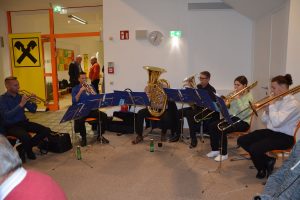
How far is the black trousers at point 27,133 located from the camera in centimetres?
390

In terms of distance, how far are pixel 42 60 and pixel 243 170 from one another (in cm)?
641

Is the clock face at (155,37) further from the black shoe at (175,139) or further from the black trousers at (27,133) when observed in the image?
the black trousers at (27,133)

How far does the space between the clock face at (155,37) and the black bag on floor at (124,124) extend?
1649mm

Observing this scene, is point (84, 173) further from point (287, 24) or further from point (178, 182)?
point (287, 24)

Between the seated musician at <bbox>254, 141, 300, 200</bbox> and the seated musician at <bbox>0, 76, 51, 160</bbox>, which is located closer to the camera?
the seated musician at <bbox>254, 141, 300, 200</bbox>

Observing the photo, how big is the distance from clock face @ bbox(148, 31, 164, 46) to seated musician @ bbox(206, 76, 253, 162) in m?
2.31

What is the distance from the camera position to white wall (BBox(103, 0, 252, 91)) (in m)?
5.77

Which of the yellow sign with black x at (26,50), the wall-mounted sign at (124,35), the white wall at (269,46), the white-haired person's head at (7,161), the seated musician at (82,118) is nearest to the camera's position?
the white-haired person's head at (7,161)

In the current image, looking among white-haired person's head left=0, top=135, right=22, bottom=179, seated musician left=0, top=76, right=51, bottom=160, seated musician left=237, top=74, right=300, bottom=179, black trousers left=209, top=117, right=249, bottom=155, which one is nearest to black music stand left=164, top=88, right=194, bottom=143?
black trousers left=209, top=117, right=249, bottom=155

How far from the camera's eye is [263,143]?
3.15 metres

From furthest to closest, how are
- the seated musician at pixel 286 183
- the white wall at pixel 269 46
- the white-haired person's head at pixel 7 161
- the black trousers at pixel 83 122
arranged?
the black trousers at pixel 83 122
the white wall at pixel 269 46
the seated musician at pixel 286 183
the white-haired person's head at pixel 7 161

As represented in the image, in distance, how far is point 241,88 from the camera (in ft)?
13.2

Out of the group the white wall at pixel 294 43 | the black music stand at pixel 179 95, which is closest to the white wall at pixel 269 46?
the white wall at pixel 294 43

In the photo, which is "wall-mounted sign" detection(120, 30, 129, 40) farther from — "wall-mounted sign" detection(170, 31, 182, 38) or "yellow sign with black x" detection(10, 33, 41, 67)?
"yellow sign with black x" detection(10, 33, 41, 67)
